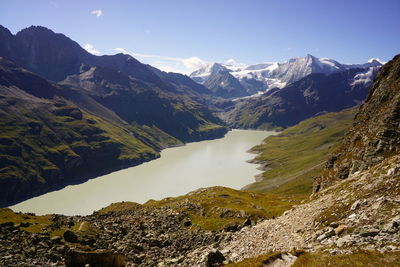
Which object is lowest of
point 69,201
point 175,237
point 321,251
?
point 69,201

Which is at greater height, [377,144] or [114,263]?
[377,144]

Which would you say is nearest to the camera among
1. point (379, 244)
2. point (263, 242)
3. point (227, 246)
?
point (379, 244)

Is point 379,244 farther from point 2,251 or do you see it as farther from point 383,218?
point 2,251

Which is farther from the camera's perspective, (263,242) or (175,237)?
(175,237)

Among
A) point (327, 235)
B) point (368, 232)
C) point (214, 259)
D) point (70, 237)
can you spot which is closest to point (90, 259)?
point (70, 237)

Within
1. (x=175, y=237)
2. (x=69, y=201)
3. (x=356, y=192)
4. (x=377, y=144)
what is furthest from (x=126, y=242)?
(x=69, y=201)

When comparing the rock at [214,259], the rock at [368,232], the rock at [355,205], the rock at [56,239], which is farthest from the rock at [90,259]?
the rock at [355,205]

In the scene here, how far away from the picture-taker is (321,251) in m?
21.5

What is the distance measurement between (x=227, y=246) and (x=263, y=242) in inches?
197

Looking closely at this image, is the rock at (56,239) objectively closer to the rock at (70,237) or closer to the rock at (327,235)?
the rock at (70,237)

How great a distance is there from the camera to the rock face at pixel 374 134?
53834 millimetres

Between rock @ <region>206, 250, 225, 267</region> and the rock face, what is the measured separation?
38.8 meters

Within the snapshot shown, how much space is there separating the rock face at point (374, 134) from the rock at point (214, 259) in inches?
1528

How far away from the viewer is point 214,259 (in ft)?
84.5
